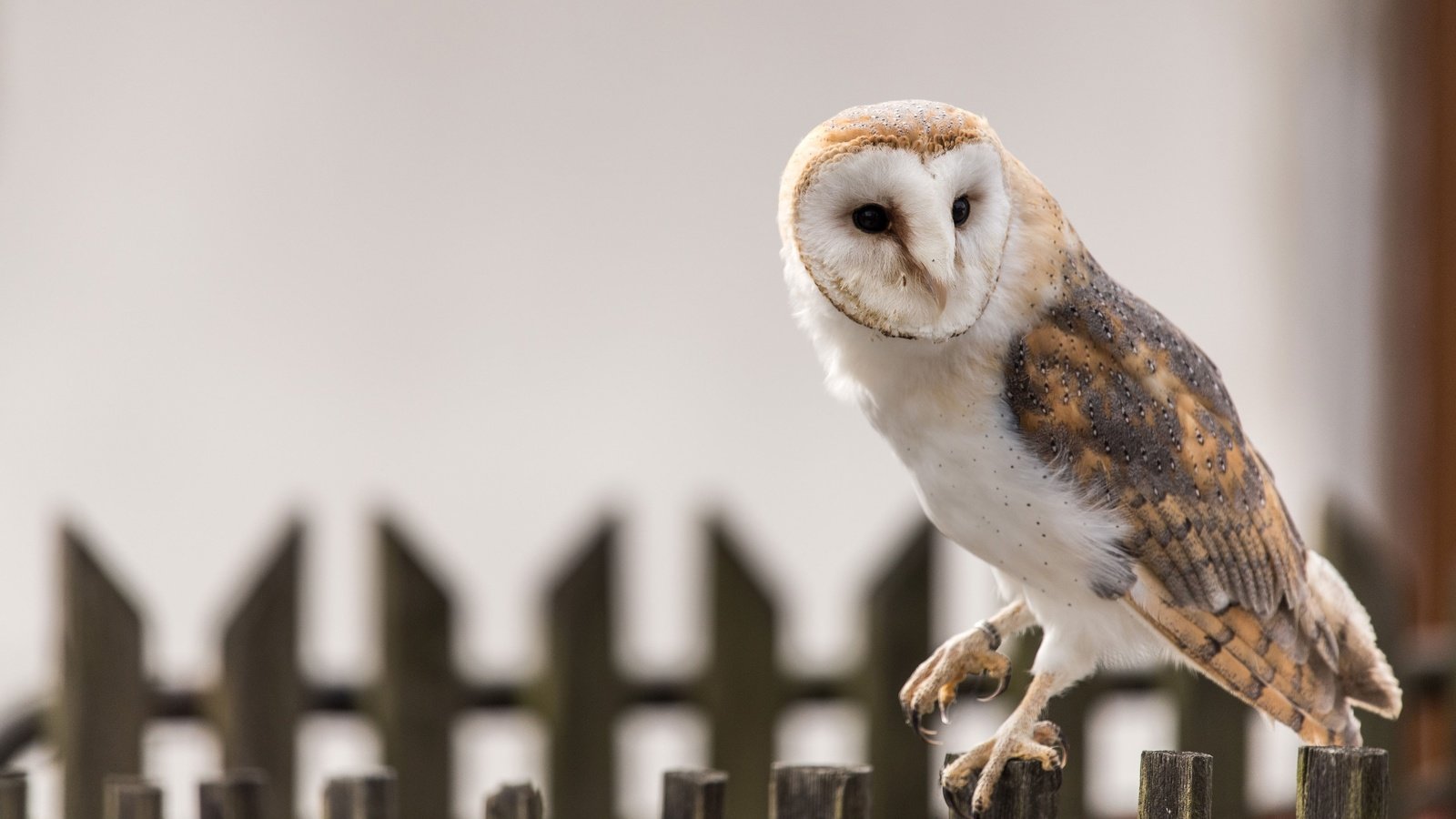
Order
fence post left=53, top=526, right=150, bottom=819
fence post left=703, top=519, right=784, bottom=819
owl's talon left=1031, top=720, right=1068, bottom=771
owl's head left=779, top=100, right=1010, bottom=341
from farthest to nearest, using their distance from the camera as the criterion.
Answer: fence post left=703, top=519, right=784, bottom=819
fence post left=53, top=526, right=150, bottom=819
owl's talon left=1031, top=720, right=1068, bottom=771
owl's head left=779, top=100, right=1010, bottom=341

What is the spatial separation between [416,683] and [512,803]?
137 centimetres

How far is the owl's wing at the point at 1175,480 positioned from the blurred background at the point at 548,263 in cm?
190

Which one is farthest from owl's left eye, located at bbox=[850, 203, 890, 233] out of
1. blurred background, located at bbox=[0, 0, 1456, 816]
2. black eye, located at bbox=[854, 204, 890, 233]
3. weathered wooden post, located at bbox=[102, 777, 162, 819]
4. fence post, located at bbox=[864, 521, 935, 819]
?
blurred background, located at bbox=[0, 0, 1456, 816]

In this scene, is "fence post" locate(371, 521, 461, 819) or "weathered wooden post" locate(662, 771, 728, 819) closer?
"weathered wooden post" locate(662, 771, 728, 819)

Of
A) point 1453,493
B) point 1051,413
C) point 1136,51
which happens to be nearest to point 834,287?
point 1051,413

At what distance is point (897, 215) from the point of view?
1.22 meters

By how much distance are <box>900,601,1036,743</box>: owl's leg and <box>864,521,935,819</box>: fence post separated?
143 cm

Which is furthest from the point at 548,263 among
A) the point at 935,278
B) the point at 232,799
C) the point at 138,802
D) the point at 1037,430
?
the point at 935,278

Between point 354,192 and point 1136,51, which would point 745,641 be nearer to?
point 354,192

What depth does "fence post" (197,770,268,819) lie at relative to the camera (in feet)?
5.42

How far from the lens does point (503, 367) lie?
395 centimetres

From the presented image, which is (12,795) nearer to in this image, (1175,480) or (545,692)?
(1175,480)

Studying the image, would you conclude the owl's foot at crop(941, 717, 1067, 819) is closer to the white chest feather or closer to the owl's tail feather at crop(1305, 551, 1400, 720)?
the white chest feather

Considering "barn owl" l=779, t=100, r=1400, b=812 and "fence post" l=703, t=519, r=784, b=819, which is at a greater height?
"barn owl" l=779, t=100, r=1400, b=812
